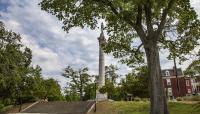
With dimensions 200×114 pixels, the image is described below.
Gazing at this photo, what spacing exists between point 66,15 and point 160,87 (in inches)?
292

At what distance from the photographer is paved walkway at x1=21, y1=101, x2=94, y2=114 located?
41.1m

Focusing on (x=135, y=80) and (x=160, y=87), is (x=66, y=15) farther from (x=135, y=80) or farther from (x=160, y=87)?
(x=135, y=80)

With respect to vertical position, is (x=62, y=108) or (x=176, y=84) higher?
(x=176, y=84)

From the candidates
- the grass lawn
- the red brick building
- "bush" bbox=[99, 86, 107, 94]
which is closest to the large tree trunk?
the grass lawn

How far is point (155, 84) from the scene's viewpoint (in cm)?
1731

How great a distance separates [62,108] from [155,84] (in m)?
28.1

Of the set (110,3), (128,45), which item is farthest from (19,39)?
(110,3)

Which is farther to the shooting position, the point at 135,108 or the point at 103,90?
the point at 103,90

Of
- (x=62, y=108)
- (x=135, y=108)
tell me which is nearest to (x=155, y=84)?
(x=135, y=108)

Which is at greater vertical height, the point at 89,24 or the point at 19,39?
the point at 19,39

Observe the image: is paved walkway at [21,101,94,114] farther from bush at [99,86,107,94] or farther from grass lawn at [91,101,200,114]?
bush at [99,86,107,94]

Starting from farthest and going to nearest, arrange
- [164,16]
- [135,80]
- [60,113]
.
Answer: [135,80], [60,113], [164,16]

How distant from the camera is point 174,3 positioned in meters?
18.1

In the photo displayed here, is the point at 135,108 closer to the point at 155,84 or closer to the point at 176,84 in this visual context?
the point at 155,84
